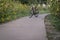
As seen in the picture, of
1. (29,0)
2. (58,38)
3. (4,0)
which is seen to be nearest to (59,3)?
(58,38)

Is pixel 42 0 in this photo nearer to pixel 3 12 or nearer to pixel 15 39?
pixel 3 12

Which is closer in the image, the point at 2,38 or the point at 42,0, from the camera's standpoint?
the point at 2,38

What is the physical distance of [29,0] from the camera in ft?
156

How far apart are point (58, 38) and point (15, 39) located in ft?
7.13

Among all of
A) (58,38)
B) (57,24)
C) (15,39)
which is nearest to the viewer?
(58,38)

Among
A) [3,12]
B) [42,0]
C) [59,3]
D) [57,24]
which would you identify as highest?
[59,3]

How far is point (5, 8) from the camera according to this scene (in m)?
23.1

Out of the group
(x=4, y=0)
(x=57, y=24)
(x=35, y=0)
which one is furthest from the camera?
(x=35, y=0)

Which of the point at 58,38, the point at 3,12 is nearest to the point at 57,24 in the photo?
the point at 58,38

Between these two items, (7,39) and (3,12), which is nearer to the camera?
(7,39)

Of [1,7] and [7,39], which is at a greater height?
[7,39]

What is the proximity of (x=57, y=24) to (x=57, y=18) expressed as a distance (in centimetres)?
61

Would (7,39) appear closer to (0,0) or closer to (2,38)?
(2,38)

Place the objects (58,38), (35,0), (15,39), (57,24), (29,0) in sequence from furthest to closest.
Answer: (35,0)
(29,0)
(57,24)
(15,39)
(58,38)
